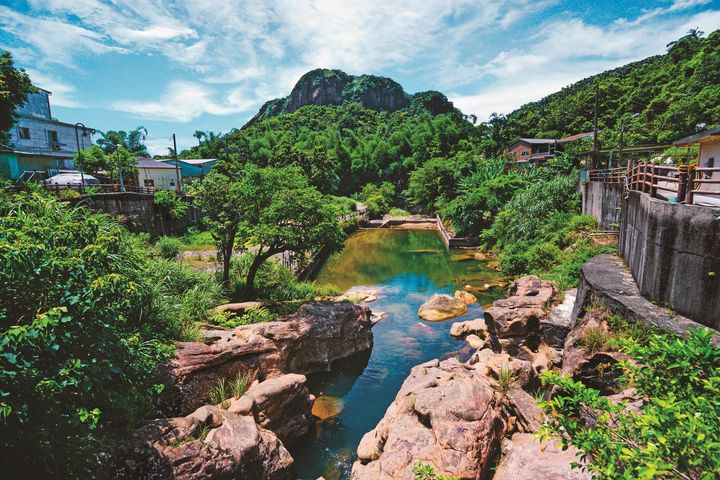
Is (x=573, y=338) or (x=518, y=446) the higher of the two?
(x=573, y=338)

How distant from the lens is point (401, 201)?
6322 centimetres

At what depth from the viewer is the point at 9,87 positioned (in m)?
14.7

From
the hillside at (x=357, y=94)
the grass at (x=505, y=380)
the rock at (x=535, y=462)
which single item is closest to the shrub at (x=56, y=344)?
the rock at (x=535, y=462)

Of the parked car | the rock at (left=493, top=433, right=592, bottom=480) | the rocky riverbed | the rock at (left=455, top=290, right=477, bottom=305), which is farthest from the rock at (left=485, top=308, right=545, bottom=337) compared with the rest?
the parked car

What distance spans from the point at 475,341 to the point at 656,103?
5255 centimetres

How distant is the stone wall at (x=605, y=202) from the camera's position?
19859 millimetres

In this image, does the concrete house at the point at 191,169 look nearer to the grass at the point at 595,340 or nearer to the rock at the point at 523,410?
the rock at the point at 523,410

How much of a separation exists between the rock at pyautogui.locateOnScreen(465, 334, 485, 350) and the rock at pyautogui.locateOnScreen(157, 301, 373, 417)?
12.9 feet

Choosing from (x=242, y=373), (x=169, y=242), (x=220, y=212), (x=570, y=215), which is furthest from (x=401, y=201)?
(x=242, y=373)

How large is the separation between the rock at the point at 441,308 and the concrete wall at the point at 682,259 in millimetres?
8488

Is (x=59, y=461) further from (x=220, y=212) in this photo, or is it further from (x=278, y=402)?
(x=220, y=212)

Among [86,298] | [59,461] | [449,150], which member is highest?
[449,150]

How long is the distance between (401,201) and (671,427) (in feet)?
200

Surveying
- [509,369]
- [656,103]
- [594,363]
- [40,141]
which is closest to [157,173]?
[40,141]
